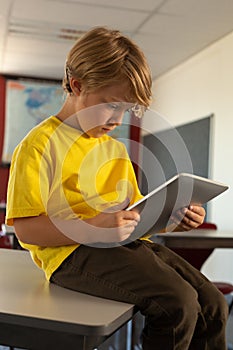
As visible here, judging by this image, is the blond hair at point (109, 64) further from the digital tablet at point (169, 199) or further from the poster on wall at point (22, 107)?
the poster on wall at point (22, 107)

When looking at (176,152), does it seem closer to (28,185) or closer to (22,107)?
(22,107)

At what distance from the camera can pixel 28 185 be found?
112 centimetres

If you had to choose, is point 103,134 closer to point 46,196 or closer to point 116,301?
point 46,196

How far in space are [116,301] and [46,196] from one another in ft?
0.86

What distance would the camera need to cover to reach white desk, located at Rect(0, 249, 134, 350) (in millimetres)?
908

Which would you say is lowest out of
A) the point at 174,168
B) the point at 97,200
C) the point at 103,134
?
the point at 174,168

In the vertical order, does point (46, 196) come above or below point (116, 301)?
above

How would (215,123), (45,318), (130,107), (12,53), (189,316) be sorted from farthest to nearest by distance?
(12,53)
(215,123)
(130,107)
(189,316)
(45,318)

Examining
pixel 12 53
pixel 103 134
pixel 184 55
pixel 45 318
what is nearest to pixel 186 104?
pixel 184 55

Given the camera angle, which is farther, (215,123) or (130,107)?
(215,123)

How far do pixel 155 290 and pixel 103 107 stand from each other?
406 mm

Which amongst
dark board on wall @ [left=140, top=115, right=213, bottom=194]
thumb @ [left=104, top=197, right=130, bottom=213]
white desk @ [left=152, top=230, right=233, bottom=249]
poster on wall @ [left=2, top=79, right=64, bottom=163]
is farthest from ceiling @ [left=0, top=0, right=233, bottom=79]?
thumb @ [left=104, top=197, right=130, bottom=213]

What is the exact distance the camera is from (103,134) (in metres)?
1.30

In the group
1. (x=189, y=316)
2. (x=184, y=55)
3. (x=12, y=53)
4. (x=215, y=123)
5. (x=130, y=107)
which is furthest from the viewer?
(x=12, y=53)
